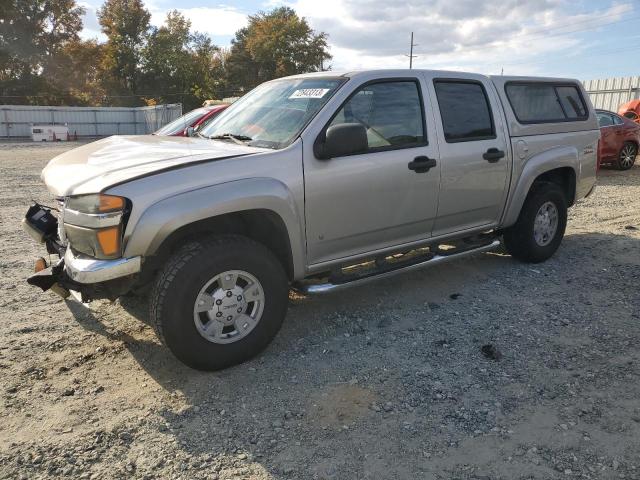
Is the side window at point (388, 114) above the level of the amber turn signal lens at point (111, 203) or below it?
above

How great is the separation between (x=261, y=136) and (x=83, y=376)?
208 cm

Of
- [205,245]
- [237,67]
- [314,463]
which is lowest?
[314,463]

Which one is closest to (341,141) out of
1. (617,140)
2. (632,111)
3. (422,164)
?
(422,164)

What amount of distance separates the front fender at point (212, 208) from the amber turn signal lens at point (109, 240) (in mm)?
67

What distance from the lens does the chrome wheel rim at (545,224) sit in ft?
18.4

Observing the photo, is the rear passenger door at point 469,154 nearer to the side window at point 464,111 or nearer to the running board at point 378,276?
the side window at point 464,111

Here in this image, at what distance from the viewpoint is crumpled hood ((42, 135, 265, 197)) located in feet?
10.5

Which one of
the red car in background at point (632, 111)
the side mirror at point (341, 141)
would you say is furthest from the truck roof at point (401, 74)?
the red car in background at point (632, 111)

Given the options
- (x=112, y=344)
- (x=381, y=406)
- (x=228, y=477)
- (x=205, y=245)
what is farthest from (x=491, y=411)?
(x=112, y=344)

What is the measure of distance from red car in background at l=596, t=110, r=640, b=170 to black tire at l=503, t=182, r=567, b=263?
8.23m

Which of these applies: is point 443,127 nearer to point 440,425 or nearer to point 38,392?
point 440,425

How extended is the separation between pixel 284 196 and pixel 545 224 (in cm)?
346

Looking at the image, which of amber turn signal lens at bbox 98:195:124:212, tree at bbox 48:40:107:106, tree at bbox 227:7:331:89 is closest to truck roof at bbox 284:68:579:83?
amber turn signal lens at bbox 98:195:124:212

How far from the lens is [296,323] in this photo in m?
4.32
